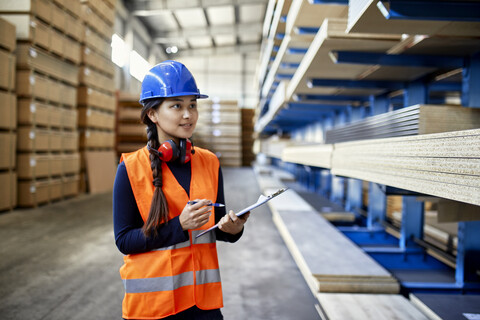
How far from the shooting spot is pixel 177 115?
3.88 ft

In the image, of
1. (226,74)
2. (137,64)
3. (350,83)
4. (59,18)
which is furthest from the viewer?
(226,74)

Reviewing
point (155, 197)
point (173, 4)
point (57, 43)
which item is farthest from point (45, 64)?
point (173, 4)

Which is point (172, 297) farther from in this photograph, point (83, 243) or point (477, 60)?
point (83, 243)

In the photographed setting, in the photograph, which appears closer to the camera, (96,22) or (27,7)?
(27,7)

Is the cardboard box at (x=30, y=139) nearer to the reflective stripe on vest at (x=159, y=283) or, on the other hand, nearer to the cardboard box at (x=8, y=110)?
the cardboard box at (x=8, y=110)

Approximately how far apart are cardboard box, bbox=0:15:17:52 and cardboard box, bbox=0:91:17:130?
2.33 feet

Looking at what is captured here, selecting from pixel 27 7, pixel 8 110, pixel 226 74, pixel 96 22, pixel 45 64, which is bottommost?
pixel 8 110

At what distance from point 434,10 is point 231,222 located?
4.32 feet

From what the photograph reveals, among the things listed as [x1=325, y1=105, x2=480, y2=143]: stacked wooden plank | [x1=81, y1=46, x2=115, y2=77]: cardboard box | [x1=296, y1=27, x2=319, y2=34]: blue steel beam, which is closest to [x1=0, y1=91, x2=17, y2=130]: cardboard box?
[x1=81, y1=46, x2=115, y2=77]: cardboard box

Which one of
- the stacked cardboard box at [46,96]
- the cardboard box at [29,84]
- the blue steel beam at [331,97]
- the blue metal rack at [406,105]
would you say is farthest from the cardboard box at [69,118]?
the blue steel beam at [331,97]

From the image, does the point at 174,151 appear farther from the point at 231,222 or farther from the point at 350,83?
the point at 350,83

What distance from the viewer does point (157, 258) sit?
1153 millimetres

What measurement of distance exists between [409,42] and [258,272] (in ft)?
7.18

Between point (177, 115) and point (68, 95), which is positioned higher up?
point (68, 95)
